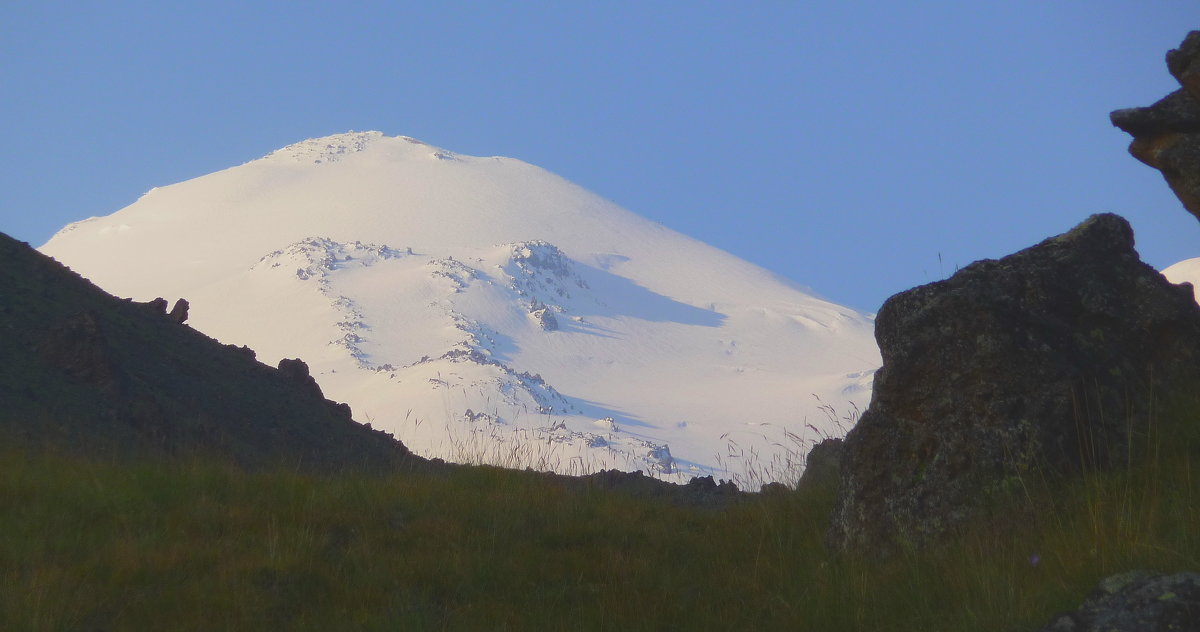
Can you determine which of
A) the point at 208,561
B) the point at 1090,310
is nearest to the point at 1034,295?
the point at 1090,310

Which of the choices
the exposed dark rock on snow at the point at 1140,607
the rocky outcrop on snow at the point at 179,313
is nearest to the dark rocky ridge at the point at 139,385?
the rocky outcrop on snow at the point at 179,313

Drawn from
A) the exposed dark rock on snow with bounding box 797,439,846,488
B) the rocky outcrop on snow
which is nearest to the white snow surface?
the exposed dark rock on snow with bounding box 797,439,846,488

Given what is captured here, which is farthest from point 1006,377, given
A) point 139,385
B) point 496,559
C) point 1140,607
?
point 139,385

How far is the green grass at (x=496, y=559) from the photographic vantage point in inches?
207

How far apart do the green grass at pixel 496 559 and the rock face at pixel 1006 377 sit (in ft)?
0.81

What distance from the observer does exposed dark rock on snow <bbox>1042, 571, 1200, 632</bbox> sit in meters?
3.98

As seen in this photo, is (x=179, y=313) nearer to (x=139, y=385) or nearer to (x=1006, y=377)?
(x=139, y=385)

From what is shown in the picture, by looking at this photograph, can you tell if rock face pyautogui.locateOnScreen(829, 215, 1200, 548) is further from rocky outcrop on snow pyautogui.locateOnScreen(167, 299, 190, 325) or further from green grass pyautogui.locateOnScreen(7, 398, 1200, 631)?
rocky outcrop on snow pyautogui.locateOnScreen(167, 299, 190, 325)

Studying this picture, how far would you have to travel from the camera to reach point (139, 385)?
703 inches

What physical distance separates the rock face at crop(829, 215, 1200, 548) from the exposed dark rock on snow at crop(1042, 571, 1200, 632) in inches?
73.2

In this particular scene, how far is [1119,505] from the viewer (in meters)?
5.66

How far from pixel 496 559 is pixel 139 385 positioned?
13.2 m

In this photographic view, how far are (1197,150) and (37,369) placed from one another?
611 inches

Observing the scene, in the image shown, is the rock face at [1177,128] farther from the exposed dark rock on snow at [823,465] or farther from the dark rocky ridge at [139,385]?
the dark rocky ridge at [139,385]
